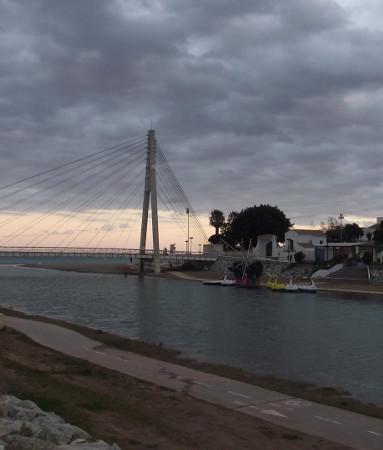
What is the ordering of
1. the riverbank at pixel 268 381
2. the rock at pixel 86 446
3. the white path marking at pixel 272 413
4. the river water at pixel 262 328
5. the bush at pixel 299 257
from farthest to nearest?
the bush at pixel 299 257, the river water at pixel 262 328, the riverbank at pixel 268 381, the white path marking at pixel 272 413, the rock at pixel 86 446

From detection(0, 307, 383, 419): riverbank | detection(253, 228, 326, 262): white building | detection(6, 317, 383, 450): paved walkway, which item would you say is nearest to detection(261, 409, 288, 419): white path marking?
detection(6, 317, 383, 450): paved walkway

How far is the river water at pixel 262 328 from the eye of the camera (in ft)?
72.5

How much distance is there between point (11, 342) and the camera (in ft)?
76.6

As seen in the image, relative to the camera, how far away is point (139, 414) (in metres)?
12.2

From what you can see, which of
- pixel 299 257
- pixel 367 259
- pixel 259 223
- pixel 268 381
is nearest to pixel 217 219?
pixel 259 223

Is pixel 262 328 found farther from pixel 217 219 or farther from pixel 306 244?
pixel 217 219

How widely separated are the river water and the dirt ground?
21.4 ft

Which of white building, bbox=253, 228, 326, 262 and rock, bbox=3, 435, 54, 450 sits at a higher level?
white building, bbox=253, 228, 326, 262

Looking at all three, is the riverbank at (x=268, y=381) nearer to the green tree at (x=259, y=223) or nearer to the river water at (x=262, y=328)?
the river water at (x=262, y=328)

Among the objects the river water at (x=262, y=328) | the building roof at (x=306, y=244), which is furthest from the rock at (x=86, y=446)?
the building roof at (x=306, y=244)

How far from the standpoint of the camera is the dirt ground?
1052cm

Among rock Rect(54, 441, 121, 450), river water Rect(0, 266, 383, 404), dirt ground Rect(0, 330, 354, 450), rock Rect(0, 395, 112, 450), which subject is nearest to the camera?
rock Rect(54, 441, 121, 450)

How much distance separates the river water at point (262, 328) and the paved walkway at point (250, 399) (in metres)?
3.59

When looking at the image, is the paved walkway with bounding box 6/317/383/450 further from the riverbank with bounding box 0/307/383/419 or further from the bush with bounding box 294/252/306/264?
the bush with bounding box 294/252/306/264
